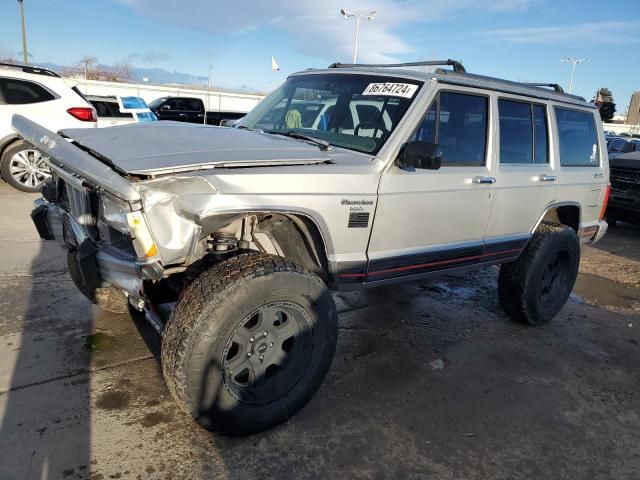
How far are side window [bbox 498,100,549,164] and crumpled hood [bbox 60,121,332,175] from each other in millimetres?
1618

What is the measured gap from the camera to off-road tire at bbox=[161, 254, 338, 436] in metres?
2.47

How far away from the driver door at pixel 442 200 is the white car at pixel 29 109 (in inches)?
272

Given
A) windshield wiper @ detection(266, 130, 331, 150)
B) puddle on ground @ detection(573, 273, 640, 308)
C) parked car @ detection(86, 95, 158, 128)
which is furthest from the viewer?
parked car @ detection(86, 95, 158, 128)

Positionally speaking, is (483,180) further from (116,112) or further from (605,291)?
(116,112)

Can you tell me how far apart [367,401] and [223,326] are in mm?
→ 1231

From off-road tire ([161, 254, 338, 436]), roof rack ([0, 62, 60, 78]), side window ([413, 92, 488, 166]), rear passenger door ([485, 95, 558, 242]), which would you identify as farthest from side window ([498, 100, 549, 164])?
roof rack ([0, 62, 60, 78])

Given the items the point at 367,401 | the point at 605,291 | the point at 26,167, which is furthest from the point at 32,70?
the point at 605,291

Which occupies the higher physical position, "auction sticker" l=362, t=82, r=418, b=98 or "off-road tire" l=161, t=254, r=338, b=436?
"auction sticker" l=362, t=82, r=418, b=98

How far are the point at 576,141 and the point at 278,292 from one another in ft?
11.4

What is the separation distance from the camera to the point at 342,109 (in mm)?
3559

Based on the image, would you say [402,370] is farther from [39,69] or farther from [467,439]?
[39,69]

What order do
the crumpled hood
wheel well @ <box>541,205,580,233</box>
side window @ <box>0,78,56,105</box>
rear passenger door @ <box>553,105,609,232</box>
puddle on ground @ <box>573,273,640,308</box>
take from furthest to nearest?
side window @ <box>0,78,56,105</box>
puddle on ground @ <box>573,273,640,308</box>
wheel well @ <box>541,205,580,233</box>
rear passenger door @ <box>553,105,609,232</box>
the crumpled hood

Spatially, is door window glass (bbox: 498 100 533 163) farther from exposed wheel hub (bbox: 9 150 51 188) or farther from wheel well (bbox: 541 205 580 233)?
exposed wheel hub (bbox: 9 150 51 188)

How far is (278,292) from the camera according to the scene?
105 inches
